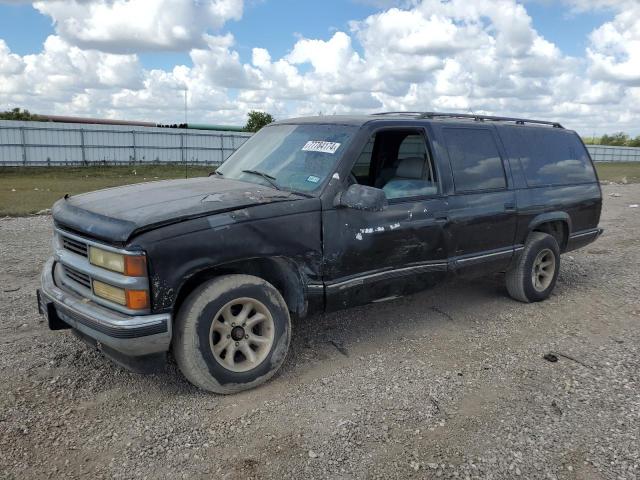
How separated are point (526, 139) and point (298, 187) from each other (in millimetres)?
2908

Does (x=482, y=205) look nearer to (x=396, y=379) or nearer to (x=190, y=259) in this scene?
(x=396, y=379)

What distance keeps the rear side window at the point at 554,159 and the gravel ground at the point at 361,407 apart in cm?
152

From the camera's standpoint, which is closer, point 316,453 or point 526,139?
point 316,453

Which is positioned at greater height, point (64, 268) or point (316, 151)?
point (316, 151)

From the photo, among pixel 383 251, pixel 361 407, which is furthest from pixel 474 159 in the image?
pixel 361 407

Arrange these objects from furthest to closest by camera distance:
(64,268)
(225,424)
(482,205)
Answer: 1. (482,205)
2. (64,268)
3. (225,424)

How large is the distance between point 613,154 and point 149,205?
231ft

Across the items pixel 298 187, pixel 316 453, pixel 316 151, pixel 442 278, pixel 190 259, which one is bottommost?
pixel 316 453

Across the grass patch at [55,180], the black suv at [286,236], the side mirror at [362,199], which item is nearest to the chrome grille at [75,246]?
the black suv at [286,236]

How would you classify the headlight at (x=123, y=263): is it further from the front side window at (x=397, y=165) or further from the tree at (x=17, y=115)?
the tree at (x=17, y=115)

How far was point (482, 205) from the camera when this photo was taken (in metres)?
5.09

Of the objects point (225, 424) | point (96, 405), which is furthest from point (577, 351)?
point (96, 405)

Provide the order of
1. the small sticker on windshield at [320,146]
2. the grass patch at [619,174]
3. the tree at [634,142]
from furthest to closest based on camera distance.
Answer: the tree at [634,142], the grass patch at [619,174], the small sticker on windshield at [320,146]

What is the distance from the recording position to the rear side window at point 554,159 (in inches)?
225
